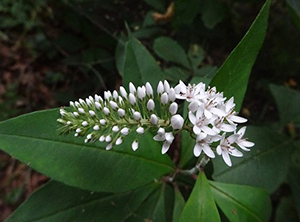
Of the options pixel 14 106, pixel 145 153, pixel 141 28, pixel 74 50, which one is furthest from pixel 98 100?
pixel 14 106

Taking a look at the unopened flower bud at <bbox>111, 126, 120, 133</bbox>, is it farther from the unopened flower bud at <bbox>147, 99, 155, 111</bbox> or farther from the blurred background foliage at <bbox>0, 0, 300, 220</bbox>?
the blurred background foliage at <bbox>0, 0, 300, 220</bbox>

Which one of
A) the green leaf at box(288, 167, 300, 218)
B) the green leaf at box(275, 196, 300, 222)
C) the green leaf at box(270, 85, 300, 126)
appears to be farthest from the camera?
the green leaf at box(270, 85, 300, 126)

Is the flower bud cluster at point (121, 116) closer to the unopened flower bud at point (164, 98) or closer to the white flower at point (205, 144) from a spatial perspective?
the unopened flower bud at point (164, 98)

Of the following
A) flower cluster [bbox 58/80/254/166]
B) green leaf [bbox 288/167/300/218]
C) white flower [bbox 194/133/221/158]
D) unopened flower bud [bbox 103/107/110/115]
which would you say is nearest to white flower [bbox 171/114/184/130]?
flower cluster [bbox 58/80/254/166]

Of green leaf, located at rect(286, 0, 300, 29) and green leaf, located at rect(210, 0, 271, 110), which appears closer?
green leaf, located at rect(210, 0, 271, 110)

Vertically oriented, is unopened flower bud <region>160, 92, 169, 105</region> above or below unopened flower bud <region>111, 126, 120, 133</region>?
above

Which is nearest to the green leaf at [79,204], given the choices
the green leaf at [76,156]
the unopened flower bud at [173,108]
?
the green leaf at [76,156]

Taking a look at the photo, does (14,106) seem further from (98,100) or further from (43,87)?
(98,100)

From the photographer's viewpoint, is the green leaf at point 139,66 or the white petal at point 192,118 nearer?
the white petal at point 192,118

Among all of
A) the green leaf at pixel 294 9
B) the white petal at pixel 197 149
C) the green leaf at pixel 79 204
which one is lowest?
the green leaf at pixel 79 204
